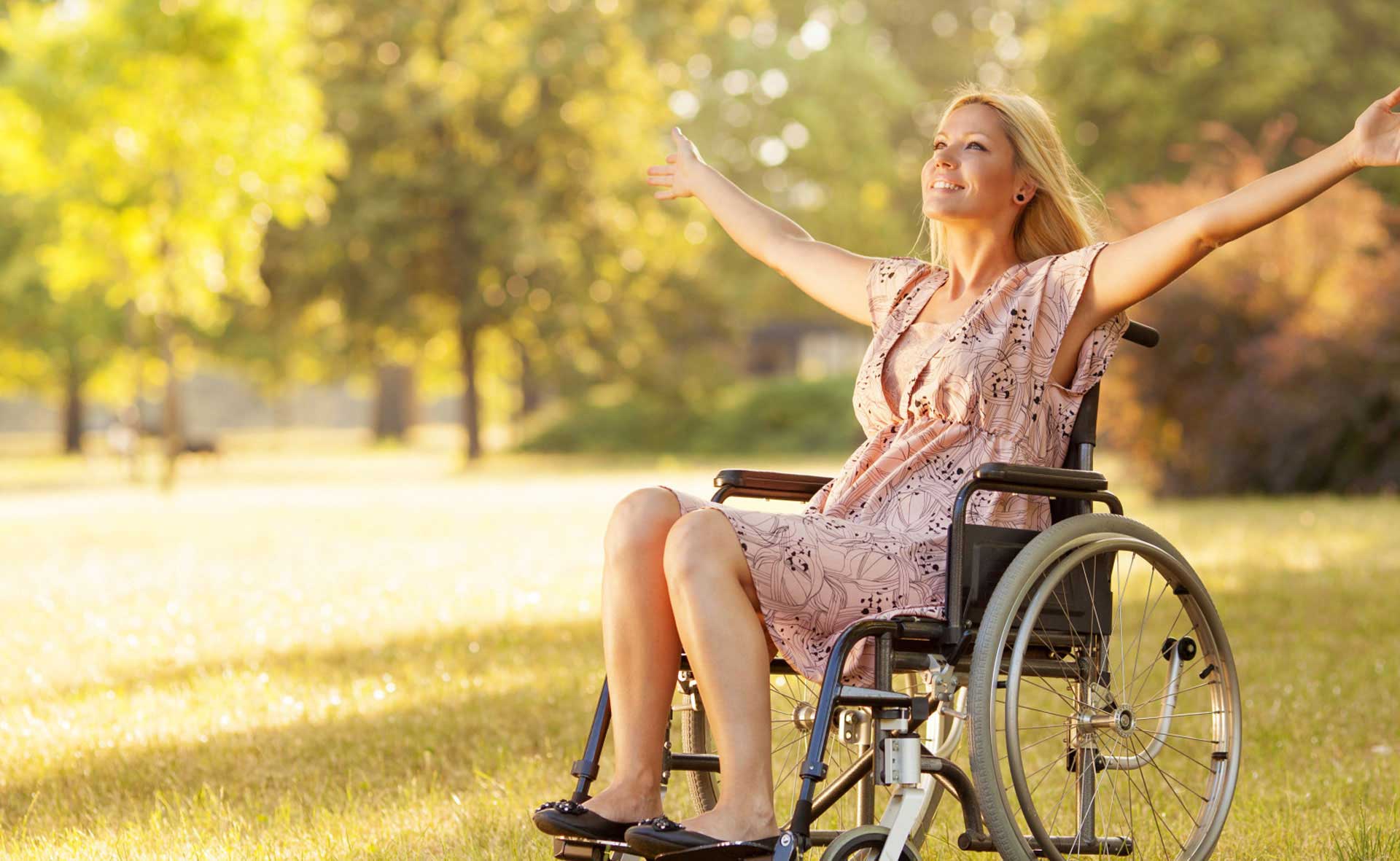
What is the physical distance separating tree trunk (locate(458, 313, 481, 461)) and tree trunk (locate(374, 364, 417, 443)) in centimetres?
1095

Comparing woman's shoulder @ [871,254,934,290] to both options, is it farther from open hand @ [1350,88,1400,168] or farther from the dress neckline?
open hand @ [1350,88,1400,168]

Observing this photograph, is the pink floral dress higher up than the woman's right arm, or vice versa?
the woman's right arm

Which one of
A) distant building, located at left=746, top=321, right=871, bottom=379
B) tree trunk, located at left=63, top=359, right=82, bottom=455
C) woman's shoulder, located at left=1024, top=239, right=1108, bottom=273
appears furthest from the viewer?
distant building, located at left=746, top=321, right=871, bottom=379

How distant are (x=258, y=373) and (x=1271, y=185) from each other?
4006cm

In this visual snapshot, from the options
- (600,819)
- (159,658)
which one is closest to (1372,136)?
(600,819)

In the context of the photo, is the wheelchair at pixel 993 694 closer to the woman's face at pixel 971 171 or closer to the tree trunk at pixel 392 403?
the woman's face at pixel 971 171

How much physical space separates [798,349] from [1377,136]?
144 feet

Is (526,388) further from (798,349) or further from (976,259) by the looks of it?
(976,259)

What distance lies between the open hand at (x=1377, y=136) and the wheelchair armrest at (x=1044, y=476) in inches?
28.2

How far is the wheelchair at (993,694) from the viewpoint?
9.48ft

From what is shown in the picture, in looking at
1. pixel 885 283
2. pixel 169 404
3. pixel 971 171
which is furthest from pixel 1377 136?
pixel 169 404

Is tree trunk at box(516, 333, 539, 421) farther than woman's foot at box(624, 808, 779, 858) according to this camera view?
Yes

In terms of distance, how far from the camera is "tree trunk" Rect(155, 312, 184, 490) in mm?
19953

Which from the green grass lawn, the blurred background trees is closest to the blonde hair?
the green grass lawn
